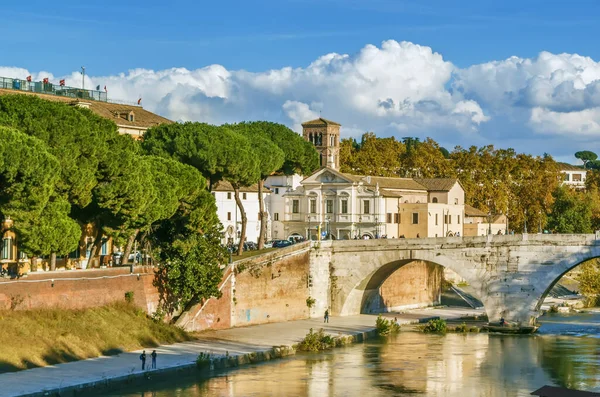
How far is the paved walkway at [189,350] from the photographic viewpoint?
137 feet

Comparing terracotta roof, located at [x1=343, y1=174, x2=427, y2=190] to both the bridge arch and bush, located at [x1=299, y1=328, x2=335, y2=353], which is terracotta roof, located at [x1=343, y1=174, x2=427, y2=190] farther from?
bush, located at [x1=299, y1=328, x2=335, y2=353]

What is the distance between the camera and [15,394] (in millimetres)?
38875

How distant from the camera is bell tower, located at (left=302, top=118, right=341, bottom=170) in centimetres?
9962

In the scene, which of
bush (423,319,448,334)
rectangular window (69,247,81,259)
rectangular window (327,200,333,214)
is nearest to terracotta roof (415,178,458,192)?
rectangular window (327,200,333,214)

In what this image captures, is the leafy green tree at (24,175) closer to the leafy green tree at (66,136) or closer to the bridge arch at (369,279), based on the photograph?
the leafy green tree at (66,136)

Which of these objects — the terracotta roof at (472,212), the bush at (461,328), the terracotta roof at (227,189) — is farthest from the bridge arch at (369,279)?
the terracotta roof at (472,212)

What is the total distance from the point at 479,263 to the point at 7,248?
24589 millimetres

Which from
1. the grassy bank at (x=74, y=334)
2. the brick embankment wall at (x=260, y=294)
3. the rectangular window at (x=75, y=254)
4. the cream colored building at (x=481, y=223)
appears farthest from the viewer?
the cream colored building at (x=481, y=223)

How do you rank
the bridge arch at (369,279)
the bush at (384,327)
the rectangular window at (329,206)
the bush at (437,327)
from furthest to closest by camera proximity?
the rectangular window at (329,206), the bridge arch at (369,279), the bush at (437,327), the bush at (384,327)

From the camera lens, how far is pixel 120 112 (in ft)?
249

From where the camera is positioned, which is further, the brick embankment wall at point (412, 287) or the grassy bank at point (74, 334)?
the brick embankment wall at point (412, 287)

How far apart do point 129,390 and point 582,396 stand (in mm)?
16781

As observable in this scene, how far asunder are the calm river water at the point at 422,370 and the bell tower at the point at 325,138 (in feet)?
132

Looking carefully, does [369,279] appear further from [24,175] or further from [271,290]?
[24,175]
